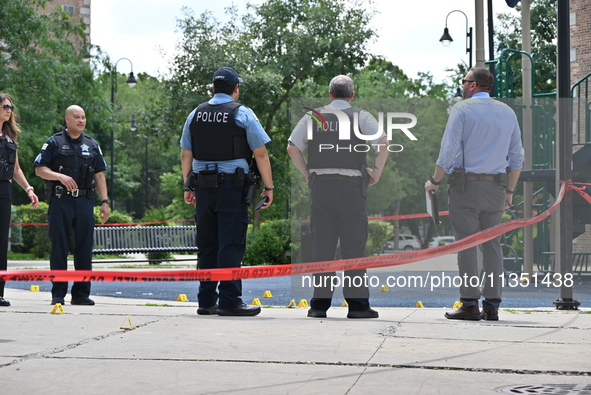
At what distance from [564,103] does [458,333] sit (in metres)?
2.94

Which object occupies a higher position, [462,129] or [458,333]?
[462,129]

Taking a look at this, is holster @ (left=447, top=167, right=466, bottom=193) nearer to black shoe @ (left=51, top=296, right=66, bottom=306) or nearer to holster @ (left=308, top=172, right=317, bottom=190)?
holster @ (left=308, top=172, right=317, bottom=190)

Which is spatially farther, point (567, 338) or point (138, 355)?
point (567, 338)

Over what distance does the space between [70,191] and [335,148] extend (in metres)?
2.73

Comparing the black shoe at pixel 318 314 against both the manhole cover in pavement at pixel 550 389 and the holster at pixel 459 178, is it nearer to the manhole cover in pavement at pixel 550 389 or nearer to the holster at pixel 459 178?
the holster at pixel 459 178

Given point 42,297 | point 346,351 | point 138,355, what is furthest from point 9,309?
point 346,351

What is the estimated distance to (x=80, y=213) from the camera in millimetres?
8844

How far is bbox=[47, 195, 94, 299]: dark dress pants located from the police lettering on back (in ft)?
6.13

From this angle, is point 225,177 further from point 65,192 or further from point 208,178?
point 65,192

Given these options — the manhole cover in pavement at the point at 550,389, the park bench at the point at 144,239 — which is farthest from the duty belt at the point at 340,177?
→ the park bench at the point at 144,239

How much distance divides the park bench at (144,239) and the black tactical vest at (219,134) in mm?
Result: 13153

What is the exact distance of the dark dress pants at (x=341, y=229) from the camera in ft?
→ 24.6

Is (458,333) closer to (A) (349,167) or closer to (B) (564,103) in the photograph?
(A) (349,167)

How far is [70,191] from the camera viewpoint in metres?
8.75
